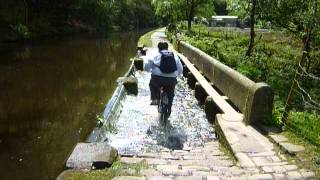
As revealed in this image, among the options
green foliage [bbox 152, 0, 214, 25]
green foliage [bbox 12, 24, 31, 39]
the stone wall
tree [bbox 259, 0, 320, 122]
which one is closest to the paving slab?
the stone wall

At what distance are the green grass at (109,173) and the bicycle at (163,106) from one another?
413 centimetres

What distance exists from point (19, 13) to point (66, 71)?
26.2 metres

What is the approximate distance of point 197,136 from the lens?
1034cm

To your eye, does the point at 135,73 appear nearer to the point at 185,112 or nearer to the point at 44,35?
the point at 185,112

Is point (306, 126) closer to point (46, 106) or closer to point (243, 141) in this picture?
point (243, 141)

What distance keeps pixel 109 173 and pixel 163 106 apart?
4.77 m

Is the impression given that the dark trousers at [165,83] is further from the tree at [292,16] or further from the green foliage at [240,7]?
the green foliage at [240,7]

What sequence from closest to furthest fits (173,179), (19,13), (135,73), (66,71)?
(173,179)
(135,73)
(66,71)
(19,13)

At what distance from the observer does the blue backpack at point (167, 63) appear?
10.4 m

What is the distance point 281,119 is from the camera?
9031 mm

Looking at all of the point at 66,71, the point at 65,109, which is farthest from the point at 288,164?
the point at 66,71

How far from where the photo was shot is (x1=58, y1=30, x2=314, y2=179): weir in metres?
6.62

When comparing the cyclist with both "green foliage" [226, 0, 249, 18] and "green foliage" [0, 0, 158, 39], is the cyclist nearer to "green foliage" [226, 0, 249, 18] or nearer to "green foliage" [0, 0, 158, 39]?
"green foliage" [226, 0, 249, 18]

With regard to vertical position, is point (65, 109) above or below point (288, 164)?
below
